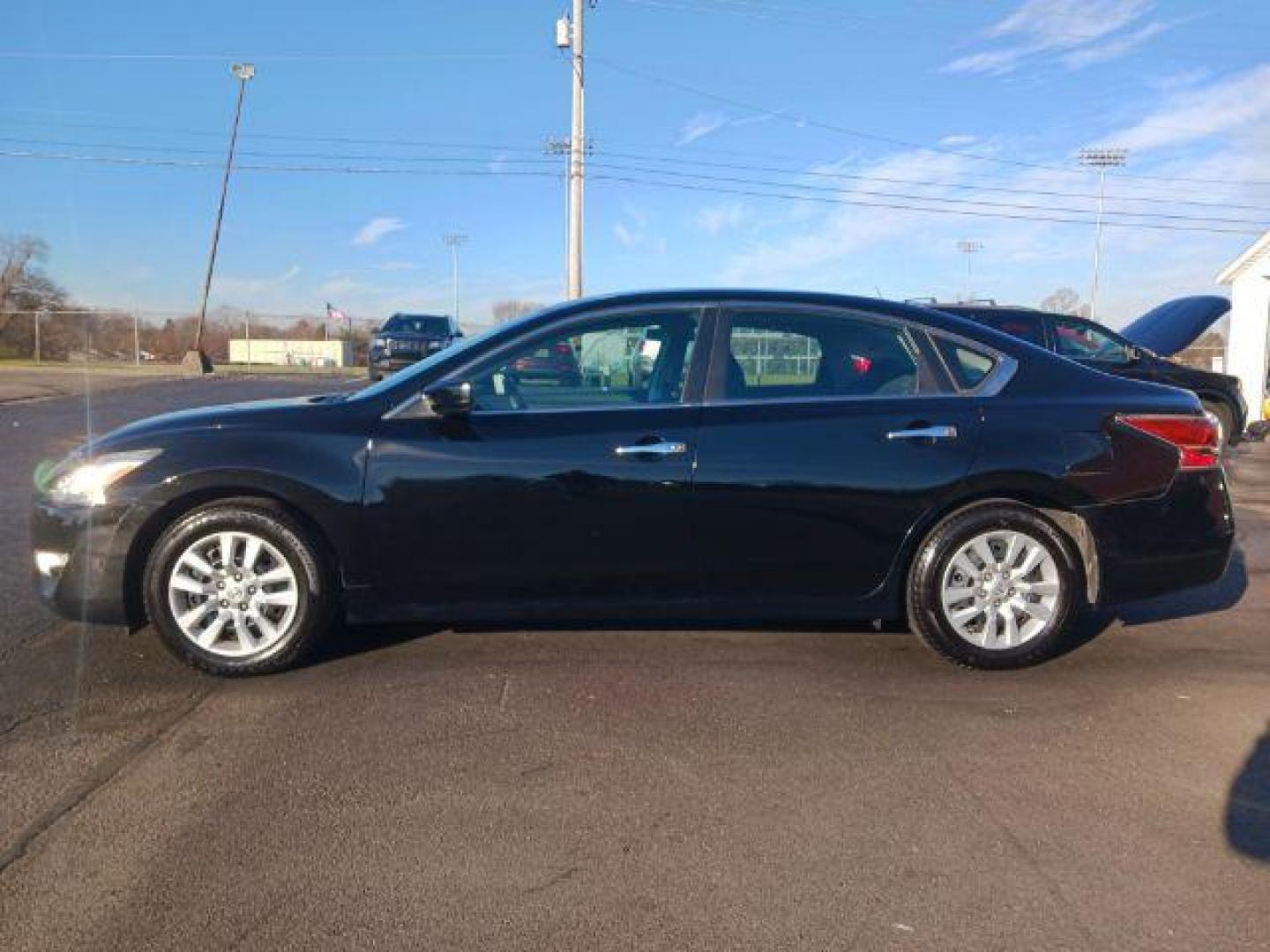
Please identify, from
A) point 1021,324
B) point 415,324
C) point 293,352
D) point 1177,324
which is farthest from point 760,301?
point 293,352

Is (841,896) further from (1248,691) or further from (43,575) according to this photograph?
(43,575)

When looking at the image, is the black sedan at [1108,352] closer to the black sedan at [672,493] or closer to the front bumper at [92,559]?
the black sedan at [672,493]

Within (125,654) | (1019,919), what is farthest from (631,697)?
(125,654)

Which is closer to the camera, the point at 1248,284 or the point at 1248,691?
the point at 1248,691

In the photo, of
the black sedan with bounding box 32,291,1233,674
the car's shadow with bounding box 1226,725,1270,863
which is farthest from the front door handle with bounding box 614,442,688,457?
the car's shadow with bounding box 1226,725,1270,863

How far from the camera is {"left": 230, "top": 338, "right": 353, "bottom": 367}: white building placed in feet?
161

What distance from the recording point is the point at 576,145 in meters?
27.1

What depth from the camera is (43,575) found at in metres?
4.31

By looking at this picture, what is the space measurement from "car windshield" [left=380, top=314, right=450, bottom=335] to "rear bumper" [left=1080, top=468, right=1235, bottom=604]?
20456 millimetres

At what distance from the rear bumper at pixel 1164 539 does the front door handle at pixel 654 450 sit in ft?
6.08

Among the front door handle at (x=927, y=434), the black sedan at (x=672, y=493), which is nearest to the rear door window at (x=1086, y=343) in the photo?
the black sedan at (x=672, y=493)

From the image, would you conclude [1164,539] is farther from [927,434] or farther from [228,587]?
[228,587]

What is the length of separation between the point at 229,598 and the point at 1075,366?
154 inches

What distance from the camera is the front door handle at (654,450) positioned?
4.23 meters
